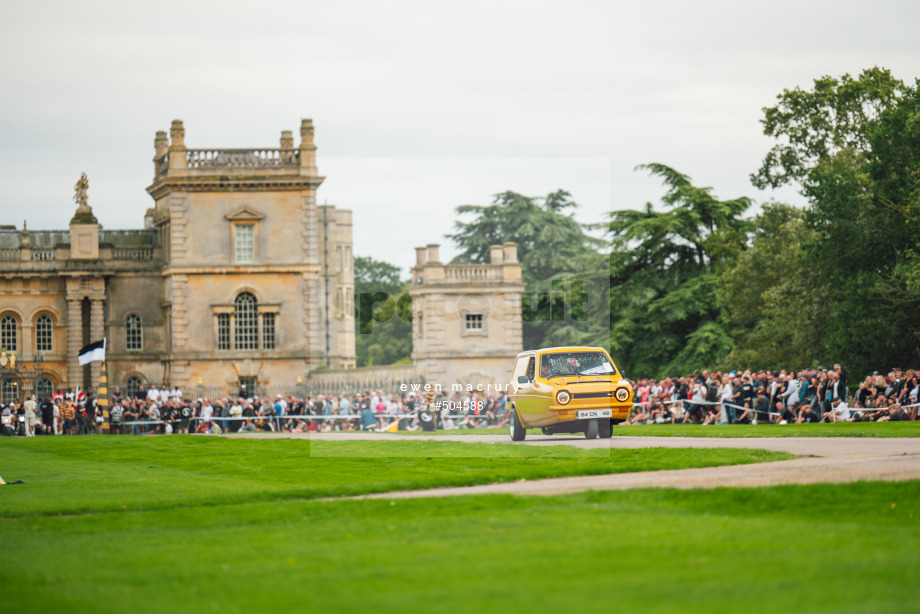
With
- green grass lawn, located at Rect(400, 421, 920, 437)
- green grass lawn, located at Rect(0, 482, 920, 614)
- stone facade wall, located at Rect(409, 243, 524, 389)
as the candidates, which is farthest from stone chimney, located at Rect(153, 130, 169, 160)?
green grass lawn, located at Rect(0, 482, 920, 614)

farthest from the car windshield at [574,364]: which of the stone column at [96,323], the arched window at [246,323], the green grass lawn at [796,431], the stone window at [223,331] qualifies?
the stone column at [96,323]

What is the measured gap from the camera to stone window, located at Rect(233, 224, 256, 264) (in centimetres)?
6356

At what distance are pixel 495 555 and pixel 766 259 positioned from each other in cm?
4475

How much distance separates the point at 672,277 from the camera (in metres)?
63.1

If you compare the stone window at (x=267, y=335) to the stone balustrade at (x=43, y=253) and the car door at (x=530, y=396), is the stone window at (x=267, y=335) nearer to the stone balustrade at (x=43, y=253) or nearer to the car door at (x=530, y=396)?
the stone balustrade at (x=43, y=253)

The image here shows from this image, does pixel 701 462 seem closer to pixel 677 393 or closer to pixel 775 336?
pixel 677 393

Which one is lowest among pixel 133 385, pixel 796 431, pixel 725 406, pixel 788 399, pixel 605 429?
pixel 796 431

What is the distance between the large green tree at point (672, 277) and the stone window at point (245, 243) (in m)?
18.4

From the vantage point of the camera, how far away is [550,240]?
2719 inches

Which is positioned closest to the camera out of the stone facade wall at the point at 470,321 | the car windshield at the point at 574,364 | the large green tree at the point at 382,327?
the car windshield at the point at 574,364

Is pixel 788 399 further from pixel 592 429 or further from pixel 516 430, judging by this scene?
pixel 516 430

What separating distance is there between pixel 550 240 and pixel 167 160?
21.2 m

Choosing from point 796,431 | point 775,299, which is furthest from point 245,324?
point 796,431

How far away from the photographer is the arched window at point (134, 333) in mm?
66375
